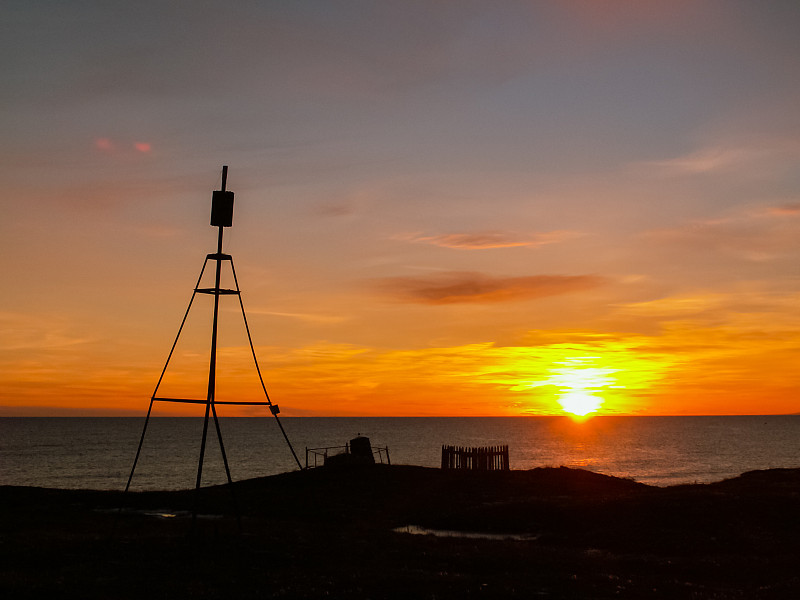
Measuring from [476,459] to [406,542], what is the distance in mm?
26024

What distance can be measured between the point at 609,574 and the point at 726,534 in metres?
8.64

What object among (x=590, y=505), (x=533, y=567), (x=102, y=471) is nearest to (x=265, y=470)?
(x=102, y=471)

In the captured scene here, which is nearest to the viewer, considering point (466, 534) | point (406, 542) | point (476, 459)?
point (406, 542)

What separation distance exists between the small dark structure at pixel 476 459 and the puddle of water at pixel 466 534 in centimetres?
1993

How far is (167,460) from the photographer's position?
150125mm

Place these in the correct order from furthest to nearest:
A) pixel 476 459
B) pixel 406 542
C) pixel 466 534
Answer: pixel 476 459 → pixel 466 534 → pixel 406 542

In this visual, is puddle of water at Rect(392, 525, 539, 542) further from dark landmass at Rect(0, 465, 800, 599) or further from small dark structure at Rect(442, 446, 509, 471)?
small dark structure at Rect(442, 446, 509, 471)

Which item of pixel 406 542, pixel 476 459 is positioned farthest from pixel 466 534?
pixel 476 459

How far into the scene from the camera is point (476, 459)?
52.0 m

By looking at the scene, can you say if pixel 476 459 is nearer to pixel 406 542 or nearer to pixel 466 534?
pixel 466 534

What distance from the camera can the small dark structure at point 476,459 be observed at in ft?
169

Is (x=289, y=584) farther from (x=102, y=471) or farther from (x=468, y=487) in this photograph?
(x=102, y=471)

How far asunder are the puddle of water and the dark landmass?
608mm

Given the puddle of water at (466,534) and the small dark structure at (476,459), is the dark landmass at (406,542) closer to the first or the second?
the puddle of water at (466,534)
